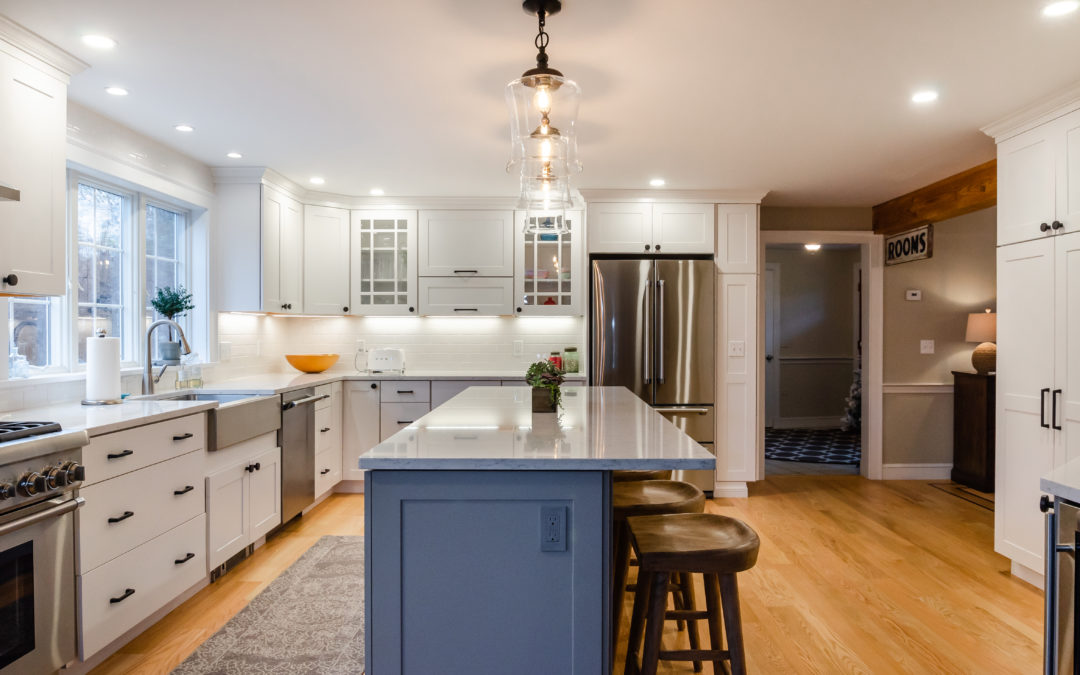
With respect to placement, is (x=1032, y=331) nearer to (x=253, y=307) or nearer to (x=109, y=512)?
(x=109, y=512)

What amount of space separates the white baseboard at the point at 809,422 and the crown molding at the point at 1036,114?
5.39 m

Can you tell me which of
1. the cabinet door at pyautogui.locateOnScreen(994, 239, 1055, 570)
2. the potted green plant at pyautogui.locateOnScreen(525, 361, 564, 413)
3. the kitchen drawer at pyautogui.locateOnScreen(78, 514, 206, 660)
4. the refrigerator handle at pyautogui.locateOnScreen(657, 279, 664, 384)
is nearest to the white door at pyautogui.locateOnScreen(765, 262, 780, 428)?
the refrigerator handle at pyautogui.locateOnScreen(657, 279, 664, 384)

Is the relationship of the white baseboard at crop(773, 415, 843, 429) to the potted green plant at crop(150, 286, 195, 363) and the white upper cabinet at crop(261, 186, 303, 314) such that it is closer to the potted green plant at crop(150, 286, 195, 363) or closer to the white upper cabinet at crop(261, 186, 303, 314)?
the white upper cabinet at crop(261, 186, 303, 314)

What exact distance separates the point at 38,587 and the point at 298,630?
99 cm

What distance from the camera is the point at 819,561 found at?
3533mm

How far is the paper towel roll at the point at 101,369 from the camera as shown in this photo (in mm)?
2920

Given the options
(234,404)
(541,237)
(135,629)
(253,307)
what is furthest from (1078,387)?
(253,307)

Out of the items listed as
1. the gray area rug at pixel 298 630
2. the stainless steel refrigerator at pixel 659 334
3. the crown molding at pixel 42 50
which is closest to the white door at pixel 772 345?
the stainless steel refrigerator at pixel 659 334

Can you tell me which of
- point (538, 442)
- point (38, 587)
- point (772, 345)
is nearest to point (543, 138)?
point (538, 442)

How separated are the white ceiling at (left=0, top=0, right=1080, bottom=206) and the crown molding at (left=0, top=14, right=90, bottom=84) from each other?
53mm

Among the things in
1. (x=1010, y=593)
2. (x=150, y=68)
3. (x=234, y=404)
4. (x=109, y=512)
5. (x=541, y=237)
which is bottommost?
(x=1010, y=593)

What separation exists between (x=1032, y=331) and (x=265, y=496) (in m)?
4.27

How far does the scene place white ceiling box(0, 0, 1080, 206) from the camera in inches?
89.3

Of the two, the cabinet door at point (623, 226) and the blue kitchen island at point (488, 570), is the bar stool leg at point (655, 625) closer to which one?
the blue kitchen island at point (488, 570)
